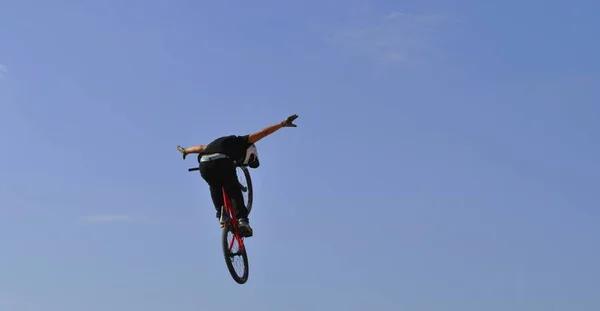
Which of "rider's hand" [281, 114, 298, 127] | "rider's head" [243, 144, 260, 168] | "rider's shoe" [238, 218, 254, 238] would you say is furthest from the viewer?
"rider's shoe" [238, 218, 254, 238]

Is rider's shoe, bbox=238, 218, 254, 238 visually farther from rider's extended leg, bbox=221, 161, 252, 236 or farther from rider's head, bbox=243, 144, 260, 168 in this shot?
rider's head, bbox=243, 144, 260, 168

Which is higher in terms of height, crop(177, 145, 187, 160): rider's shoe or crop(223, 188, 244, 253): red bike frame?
crop(177, 145, 187, 160): rider's shoe

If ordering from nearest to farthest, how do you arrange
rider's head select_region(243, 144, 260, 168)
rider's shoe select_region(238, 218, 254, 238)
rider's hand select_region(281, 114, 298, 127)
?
rider's hand select_region(281, 114, 298, 127), rider's head select_region(243, 144, 260, 168), rider's shoe select_region(238, 218, 254, 238)

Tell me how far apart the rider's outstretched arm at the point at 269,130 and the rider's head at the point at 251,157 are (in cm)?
18

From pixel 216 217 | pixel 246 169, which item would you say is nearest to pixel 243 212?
pixel 216 217

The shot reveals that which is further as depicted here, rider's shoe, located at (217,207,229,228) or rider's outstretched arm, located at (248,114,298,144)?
rider's shoe, located at (217,207,229,228)

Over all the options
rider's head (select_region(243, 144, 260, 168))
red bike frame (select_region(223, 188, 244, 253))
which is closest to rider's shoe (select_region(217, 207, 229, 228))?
red bike frame (select_region(223, 188, 244, 253))

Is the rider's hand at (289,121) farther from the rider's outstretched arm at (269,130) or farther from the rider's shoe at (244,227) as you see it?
the rider's shoe at (244,227)

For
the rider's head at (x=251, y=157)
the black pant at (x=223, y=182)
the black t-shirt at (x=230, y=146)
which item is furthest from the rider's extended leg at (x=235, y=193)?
the rider's head at (x=251, y=157)

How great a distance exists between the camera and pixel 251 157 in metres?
21.6

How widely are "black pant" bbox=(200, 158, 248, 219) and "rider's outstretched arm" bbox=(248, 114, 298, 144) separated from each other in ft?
2.05

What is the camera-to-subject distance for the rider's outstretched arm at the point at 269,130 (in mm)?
19714

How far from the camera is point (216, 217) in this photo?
71.4 feet

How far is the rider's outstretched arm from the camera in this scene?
19.7m
